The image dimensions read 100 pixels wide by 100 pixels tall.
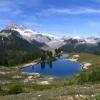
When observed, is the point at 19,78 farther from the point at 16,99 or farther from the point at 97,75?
the point at 16,99

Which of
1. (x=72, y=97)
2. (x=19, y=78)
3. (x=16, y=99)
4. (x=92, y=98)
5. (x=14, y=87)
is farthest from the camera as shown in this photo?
(x=19, y=78)

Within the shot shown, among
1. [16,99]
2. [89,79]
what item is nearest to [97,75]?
[89,79]

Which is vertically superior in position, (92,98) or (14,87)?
(92,98)

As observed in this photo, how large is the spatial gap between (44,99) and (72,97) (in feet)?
10.3

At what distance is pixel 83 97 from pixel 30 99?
6.73 m

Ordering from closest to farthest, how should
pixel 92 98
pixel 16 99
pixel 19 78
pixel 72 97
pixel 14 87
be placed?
pixel 92 98
pixel 72 97
pixel 16 99
pixel 14 87
pixel 19 78

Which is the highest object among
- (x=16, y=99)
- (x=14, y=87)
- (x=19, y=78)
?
(x=16, y=99)

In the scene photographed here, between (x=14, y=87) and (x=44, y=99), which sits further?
(x=14, y=87)

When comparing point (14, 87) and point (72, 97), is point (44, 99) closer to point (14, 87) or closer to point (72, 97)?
point (72, 97)

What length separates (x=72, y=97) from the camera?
Result: 32750mm

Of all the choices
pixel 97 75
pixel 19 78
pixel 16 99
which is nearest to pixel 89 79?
pixel 97 75

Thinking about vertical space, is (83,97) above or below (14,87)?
above

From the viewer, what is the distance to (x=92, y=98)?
30391 millimetres

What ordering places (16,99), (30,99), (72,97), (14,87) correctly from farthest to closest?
(14,87)
(16,99)
(30,99)
(72,97)
